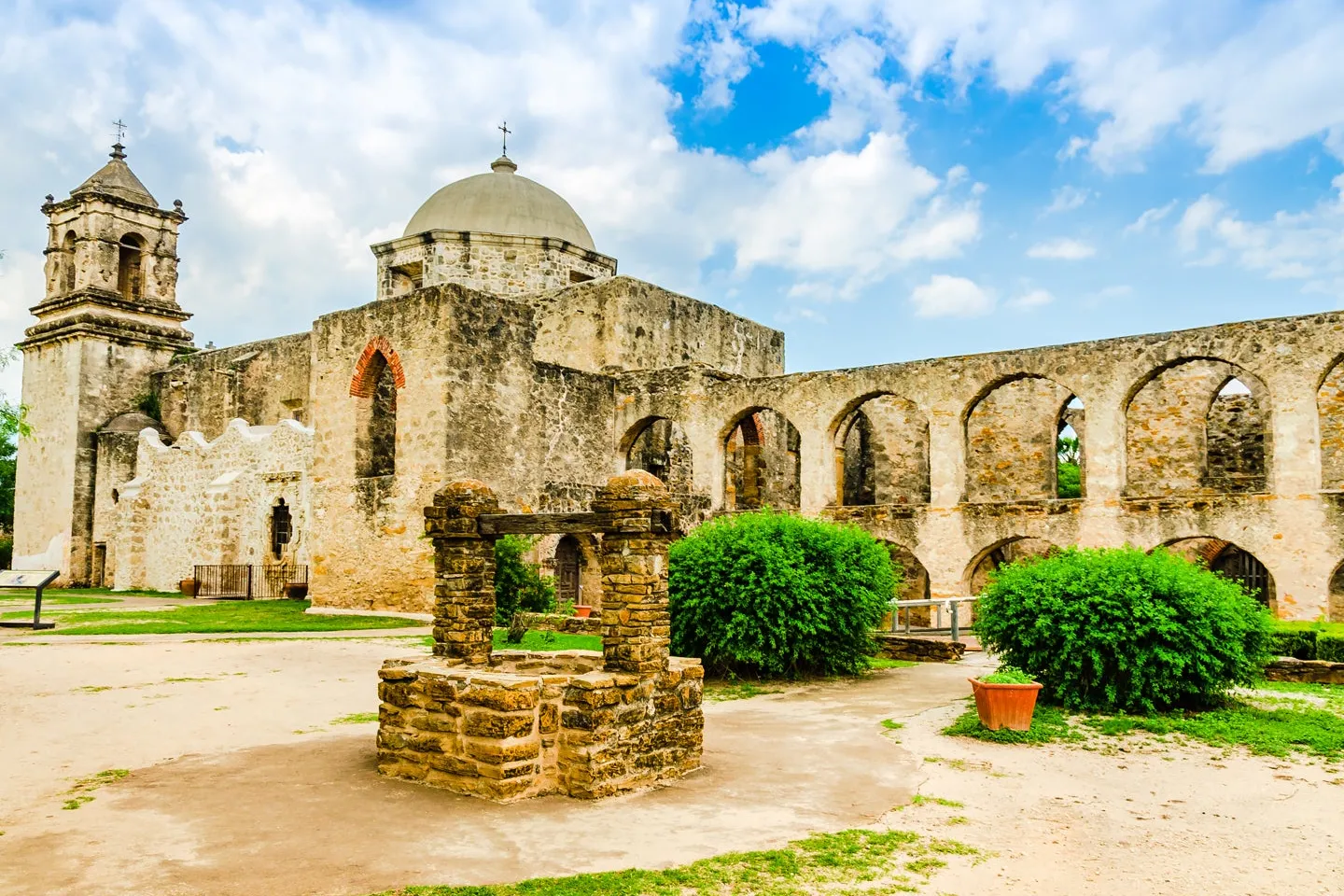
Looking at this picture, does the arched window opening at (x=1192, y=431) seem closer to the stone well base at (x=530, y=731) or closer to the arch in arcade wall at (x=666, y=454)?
the arch in arcade wall at (x=666, y=454)

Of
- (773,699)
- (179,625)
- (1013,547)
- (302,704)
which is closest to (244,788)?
(302,704)

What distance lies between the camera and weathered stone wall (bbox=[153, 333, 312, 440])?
89.4ft

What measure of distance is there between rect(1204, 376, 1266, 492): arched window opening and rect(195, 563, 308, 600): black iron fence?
1945cm

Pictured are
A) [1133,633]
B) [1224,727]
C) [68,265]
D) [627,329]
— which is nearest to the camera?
[1224,727]

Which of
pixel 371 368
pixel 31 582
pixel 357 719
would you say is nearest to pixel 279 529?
pixel 371 368

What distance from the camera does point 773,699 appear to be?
34.0ft

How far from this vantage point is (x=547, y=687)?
6332 millimetres

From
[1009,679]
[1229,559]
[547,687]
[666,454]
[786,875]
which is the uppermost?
[666,454]

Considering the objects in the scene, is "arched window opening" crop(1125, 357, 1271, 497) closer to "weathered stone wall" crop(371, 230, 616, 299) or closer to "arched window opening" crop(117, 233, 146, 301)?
"weathered stone wall" crop(371, 230, 616, 299)

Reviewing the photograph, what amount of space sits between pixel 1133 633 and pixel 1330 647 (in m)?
4.83

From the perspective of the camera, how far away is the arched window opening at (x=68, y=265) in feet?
99.8

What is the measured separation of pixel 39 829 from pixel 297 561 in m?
17.0

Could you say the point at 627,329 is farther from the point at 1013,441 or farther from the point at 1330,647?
the point at 1330,647

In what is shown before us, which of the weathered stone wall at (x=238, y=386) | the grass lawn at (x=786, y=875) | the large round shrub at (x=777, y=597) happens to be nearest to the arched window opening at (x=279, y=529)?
the weathered stone wall at (x=238, y=386)
